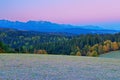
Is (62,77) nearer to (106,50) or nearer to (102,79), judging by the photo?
(102,79)

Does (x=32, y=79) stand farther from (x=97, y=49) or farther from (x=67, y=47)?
(x=67, y=47)

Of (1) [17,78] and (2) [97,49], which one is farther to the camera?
(2) [97,49]

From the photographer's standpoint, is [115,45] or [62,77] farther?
[115,45]

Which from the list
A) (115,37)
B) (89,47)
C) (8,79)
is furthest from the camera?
(115,37)

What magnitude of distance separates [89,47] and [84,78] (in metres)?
120

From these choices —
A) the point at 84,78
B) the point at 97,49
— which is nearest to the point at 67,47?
the point at 97,49

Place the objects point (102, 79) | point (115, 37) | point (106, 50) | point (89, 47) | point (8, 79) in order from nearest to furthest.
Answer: point (8, 79)
point (102, 79)
point (106, 50)
point (89, 47)
point (115, 37)

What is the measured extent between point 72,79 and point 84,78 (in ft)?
3.97

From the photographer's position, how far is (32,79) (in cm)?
1966

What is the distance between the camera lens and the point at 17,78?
1983cm

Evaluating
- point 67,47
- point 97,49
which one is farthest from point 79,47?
point 97,49

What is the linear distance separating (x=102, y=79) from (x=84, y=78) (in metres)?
1.32

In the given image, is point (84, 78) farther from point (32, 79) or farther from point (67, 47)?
point (67, 47)

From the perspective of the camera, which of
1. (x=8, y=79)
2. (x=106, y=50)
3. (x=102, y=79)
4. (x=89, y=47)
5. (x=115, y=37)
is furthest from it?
(x=115, y=37)
